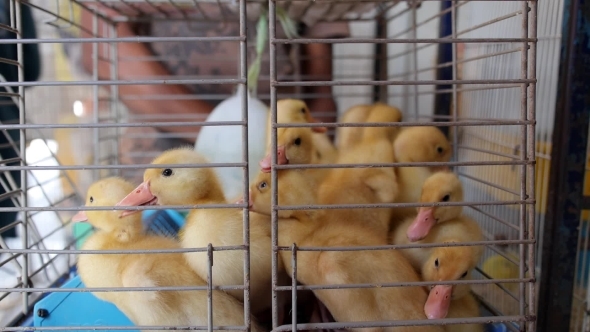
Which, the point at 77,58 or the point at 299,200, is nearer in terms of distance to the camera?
the point at 299,200

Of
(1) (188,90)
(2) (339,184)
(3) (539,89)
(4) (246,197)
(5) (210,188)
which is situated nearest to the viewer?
(4) (246,197)

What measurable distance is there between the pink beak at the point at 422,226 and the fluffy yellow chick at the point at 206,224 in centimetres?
22

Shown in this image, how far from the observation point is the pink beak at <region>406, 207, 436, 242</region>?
29.8 inches

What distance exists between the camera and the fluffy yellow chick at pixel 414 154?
95cm

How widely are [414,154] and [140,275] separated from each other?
56cm

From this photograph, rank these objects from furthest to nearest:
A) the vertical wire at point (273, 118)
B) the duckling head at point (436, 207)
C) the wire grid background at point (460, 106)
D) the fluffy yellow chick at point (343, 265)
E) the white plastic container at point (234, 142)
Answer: the white plastic container at point (234, 142) < the wire grid background at point (460, 106) < the duckling head at point (436, 207) < the fluffy yellow chick at point (343, 265) < the vertical wire at point (273, 118)

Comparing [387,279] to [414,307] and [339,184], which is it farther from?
[339,184]

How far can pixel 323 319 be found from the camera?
0.75 m

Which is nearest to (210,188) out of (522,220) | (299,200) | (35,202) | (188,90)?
(299,200)

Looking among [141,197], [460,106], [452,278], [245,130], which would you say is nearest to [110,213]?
[141,197]

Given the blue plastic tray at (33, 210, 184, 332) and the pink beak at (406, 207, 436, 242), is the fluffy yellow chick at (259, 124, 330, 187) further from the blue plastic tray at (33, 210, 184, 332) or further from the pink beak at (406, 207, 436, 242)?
the blue plastic tray at (33, 210, 184, 332)

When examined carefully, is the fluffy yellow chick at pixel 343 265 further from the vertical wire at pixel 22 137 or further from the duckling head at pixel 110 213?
the vertical wire at pixel 22 137

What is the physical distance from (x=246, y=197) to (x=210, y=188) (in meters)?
0.17

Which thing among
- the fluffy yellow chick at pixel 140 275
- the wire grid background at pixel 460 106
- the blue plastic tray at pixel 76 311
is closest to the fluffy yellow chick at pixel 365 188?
the wire grid background at pixel 460 106
